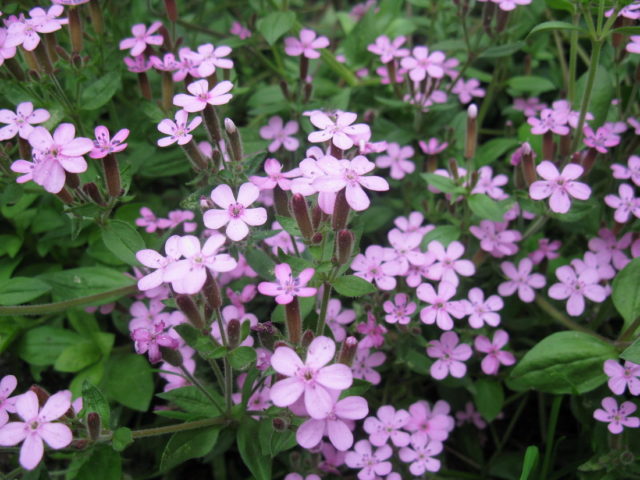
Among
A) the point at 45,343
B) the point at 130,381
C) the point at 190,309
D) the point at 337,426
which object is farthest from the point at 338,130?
the point at 45,343

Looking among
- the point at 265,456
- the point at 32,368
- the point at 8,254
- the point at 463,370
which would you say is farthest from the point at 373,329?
the point at 8,254

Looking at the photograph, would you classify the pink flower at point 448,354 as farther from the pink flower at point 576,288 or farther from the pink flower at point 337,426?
the pink flower at point 337,426

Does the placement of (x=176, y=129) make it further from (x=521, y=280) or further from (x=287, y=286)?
(x=521, y=280)

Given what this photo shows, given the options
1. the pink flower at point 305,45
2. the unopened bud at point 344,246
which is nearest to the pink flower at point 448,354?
the unopened bud at point 344,246

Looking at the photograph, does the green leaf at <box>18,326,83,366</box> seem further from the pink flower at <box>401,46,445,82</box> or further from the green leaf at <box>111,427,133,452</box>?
the pink flower at <box>401,46,445,82</box>

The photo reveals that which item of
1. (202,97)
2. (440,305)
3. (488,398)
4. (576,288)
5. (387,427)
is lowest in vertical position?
(488,398)

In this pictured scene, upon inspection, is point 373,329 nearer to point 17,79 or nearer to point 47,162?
point 47,162
